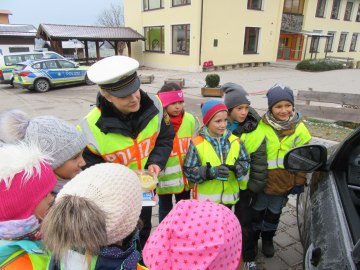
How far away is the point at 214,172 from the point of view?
2.32 m

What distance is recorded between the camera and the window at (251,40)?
21922 millimetres

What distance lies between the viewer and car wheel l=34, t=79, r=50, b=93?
13.6m

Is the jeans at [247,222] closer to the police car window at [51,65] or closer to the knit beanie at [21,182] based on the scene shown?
the knit beanie at [21,182]

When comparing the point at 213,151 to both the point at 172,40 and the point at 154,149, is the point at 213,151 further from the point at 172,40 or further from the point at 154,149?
the point at 172,40

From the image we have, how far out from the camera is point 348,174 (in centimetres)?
188

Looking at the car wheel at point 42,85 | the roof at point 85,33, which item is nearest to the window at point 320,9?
the roof at point 85,33

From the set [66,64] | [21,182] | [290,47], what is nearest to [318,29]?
[290,47]

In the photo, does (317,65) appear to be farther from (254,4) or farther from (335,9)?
(335,9)

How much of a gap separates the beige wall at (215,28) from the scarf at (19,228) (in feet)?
63.4

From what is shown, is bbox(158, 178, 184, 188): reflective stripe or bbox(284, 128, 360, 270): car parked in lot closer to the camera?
bbox(284, 128, 360, 270): car parked in lot

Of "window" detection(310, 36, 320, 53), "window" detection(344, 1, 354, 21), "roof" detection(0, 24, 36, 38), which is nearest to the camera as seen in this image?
"window" detection(310, 36, 320, 53)

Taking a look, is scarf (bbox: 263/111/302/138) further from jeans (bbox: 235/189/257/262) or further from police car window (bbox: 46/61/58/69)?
police car window (bbox: 46/61/58/69)

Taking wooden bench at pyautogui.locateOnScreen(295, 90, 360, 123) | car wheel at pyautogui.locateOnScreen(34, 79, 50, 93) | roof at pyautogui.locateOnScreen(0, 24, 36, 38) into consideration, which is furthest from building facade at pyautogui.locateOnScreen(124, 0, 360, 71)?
roof at pyautogui.locateOnScreen(0, 24, 36, 38)

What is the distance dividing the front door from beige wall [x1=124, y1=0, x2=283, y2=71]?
448 cm
